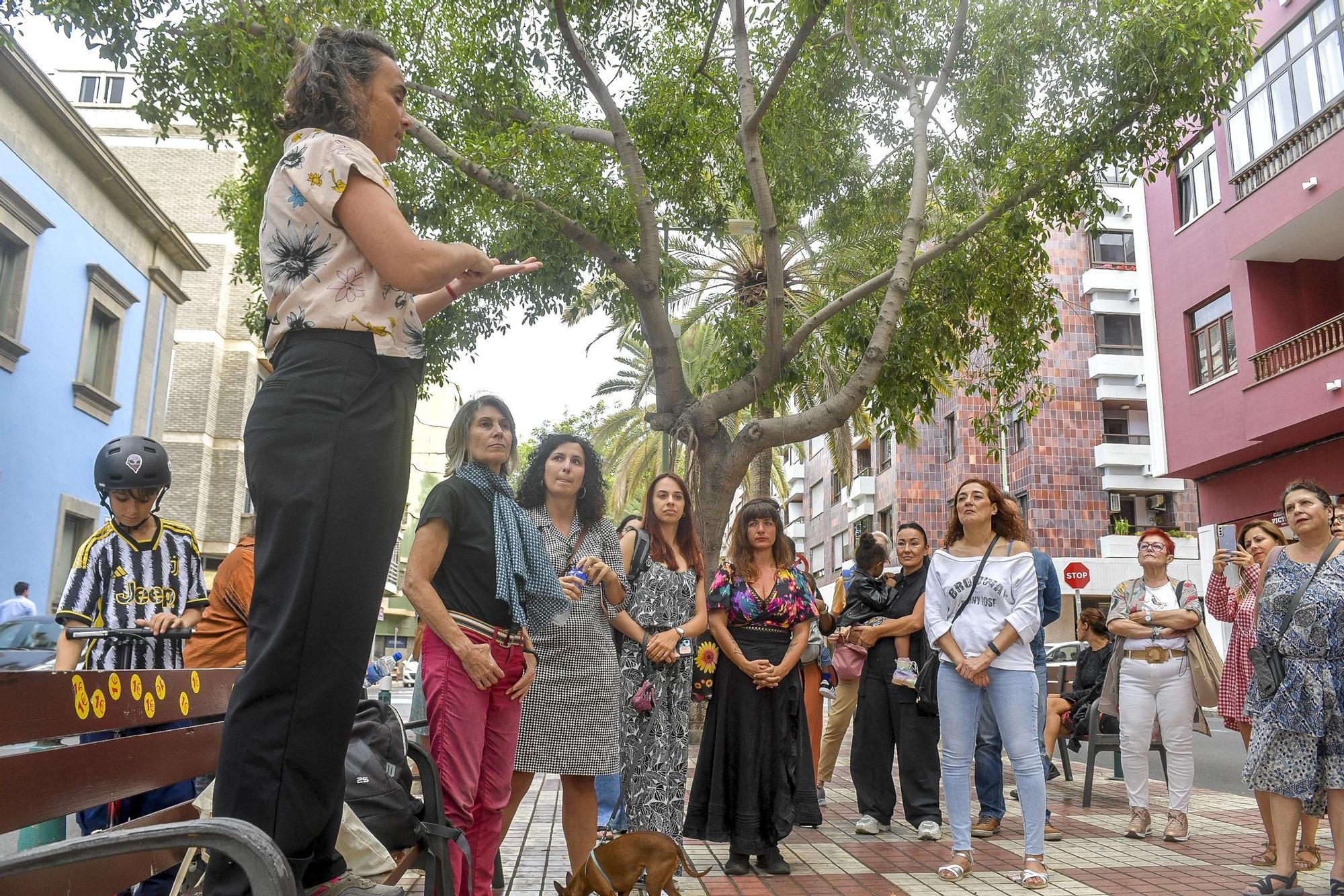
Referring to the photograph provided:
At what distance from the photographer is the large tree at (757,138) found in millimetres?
10203

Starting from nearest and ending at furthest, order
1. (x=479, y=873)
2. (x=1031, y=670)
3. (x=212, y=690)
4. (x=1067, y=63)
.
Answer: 1. (x=212, y=690)
2. (x=479, y=873)
3. (x=1031, y=670)
4. (x=1067, y=63)

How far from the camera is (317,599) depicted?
69.7 inches

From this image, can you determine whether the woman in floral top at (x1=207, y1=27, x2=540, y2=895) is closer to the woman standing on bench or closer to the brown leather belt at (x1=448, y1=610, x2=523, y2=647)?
the brown leather belt at (x1=448, y1=610, x2=523, y2=647)

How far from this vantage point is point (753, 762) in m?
6.08

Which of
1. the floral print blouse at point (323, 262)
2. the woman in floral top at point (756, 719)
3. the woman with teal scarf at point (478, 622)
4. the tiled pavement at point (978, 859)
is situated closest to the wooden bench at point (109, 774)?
the floral print blouse at point (323, 262)

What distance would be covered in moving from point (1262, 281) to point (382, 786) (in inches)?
883

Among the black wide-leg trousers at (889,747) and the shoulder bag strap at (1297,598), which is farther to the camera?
the black wide-leg trousers at (889,747)

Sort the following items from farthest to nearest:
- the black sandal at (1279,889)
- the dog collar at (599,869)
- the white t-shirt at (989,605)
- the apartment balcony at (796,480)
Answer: the apartment balcony at (796,480) → the white t-shirt at (989,605) → the black sandal at (1279,889) → the dog collar at (599,869)

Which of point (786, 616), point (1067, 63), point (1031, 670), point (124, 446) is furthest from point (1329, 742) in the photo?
point (1067, 63)

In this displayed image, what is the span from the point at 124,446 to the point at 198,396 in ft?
99.4

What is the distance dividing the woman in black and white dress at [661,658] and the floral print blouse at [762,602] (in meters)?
0.19

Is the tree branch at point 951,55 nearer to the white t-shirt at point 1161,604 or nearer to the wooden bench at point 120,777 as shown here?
the white t-shirt at point 1161,604

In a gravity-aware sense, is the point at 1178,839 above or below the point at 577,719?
below

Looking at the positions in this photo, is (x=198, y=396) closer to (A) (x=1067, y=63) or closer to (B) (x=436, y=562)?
(A) (x=1067, y=63)
